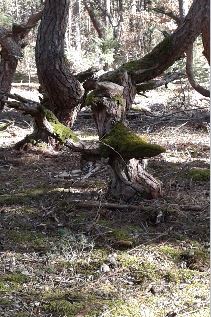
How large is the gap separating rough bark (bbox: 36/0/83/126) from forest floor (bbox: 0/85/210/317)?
5.63ft

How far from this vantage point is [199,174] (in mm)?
7727

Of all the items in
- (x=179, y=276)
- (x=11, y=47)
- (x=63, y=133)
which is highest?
(x=11, y=47)

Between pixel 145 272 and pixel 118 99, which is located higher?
pixel 118 99

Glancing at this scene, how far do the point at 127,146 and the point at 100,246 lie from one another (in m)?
1.54

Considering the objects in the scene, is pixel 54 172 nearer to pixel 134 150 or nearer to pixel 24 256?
pixel 134 150

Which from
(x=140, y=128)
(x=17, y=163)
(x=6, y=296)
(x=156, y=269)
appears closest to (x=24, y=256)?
(x=6, y=296)

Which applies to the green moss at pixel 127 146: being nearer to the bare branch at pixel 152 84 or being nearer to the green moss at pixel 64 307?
the bare branch at pixel 152 84

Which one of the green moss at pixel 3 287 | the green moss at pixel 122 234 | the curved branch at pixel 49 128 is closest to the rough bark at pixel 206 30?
the curved branch at pixel 49 128

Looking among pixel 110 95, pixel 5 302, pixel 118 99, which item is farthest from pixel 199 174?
pixel 5 302

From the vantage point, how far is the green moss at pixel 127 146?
20.1ft

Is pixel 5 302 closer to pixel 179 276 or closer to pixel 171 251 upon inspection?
pixel 179 276

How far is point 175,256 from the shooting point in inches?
195

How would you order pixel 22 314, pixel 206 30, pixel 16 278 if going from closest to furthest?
pixel 22 314 < pixel 16 278 < pixel 206 30

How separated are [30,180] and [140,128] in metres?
5.33
